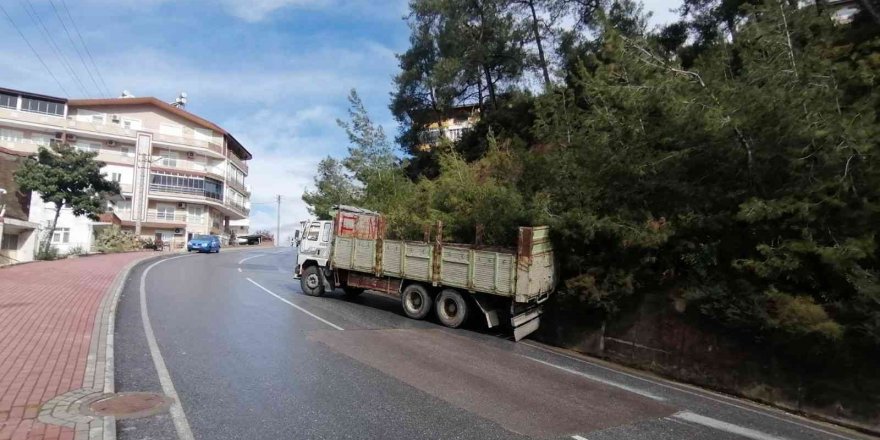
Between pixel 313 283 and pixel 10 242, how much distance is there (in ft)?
62.1

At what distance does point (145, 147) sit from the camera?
58.3 meters

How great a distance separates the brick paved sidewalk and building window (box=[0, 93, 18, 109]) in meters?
50.3

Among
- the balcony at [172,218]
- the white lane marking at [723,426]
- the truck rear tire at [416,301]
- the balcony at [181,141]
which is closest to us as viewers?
the white lane marking at [723,426]

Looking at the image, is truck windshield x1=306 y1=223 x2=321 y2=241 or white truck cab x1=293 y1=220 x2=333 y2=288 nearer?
white truck cab x1=293 y1=220 x2=333 y2=288

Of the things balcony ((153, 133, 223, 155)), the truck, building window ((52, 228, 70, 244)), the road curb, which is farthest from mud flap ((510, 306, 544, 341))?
balcony ((153, 133, 223, 155))

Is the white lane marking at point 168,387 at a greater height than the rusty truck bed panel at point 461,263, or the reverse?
the rusty truck bed panel at point 461,263

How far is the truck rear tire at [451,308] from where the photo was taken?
12.0 metres

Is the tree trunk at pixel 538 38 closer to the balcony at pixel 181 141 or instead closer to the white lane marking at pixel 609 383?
the white lane marking at pixel 609 383

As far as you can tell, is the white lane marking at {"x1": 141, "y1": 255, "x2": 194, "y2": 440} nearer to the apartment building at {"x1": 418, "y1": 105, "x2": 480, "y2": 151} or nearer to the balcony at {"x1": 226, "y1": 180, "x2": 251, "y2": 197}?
the apartment building at {"x1": 418, "y1": 105, "x2": 480, "y2": 151}

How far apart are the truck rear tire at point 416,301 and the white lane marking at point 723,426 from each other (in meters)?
6.81

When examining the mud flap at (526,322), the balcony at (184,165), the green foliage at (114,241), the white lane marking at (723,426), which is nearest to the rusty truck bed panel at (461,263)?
the mud flap at (526,322)

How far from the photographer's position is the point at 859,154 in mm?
7094

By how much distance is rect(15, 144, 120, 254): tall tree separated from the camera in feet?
87.7

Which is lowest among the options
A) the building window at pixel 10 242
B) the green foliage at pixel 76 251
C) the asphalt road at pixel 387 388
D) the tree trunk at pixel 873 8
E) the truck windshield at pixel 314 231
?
the asphalt road at pixel 387 388
